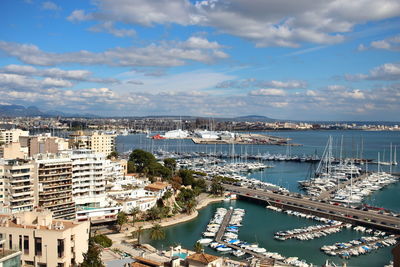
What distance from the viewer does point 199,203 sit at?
30.0 metres

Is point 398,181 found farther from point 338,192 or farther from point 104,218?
point 104,218

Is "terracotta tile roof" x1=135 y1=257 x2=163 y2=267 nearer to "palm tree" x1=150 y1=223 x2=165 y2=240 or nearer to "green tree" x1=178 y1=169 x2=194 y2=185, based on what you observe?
"palm tree" x1=150 y1=223 x2=165 y2=240

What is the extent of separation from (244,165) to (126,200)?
2994 centimetres

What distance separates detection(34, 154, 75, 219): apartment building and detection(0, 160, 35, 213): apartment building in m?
0.38

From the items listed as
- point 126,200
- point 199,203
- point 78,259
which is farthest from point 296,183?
point 78,259

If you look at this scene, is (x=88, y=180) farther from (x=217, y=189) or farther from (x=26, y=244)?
(x=26, y=244)

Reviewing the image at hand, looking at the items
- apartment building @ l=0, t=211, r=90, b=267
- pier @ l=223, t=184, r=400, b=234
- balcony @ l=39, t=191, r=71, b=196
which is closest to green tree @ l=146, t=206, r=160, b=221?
balcony @ l=39, t=191, r=71, b=196

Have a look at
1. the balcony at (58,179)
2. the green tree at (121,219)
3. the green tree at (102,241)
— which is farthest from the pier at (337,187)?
the green tree at (102,241)

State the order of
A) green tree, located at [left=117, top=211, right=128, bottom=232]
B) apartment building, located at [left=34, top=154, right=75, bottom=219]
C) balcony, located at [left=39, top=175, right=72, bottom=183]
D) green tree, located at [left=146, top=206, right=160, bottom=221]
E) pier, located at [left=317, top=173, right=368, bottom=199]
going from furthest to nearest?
1. pier, located at [left=317, top=173, right=368, bottom=199]
2. green tree, located at [left=146, top=206, right=160, bottom=221]
3. green tree, located at [left=117, top=211, right=128, bottom=232]
4. balcony, located at [left=39, top=175, right=72, bottom=183]
5. apartment building, located at [left=34, top=154, right=75, bottom=219]

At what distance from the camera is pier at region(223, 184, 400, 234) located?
81.0 feet

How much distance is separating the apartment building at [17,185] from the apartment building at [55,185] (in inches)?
14.9

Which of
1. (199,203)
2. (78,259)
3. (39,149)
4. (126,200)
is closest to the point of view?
(78,259)

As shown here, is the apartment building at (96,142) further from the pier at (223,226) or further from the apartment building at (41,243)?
the apartment building at (41,243)

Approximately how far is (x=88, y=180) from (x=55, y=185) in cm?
297
